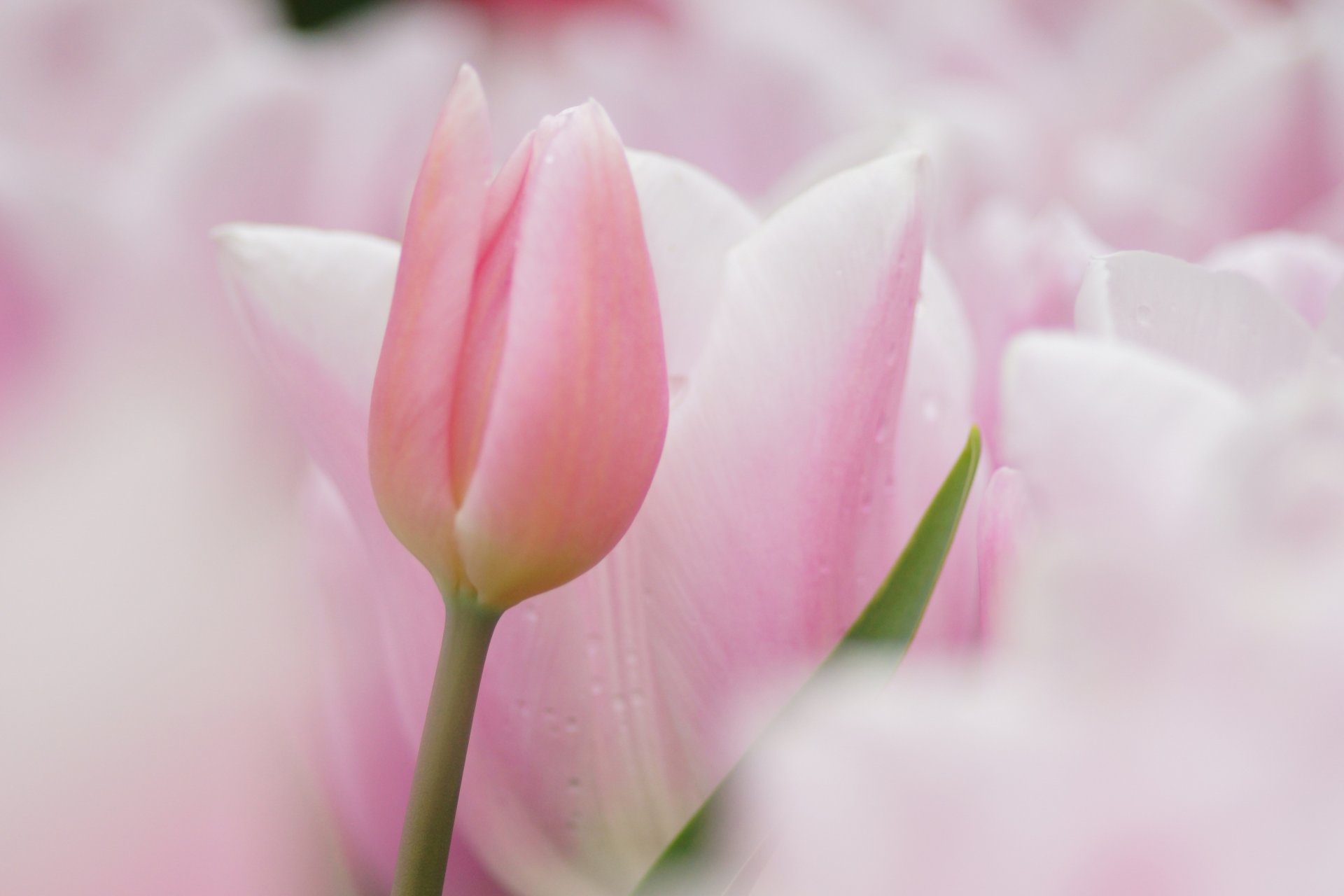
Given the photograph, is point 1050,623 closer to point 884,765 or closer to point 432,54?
point 884,765

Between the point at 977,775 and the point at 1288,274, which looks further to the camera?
the point at 1288,274

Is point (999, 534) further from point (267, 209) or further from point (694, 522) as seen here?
point (267, 209)

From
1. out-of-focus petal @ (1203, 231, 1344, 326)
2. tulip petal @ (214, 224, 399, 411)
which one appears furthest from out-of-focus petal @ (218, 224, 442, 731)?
out-of-focus petal @ (1203, 231, 1344, 326)

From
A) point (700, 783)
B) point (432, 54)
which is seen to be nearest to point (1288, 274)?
point (700, 783)

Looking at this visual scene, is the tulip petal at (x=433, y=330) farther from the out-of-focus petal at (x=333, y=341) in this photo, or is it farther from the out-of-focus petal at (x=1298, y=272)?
the out-of-focus petal at (x=1298, y=272)

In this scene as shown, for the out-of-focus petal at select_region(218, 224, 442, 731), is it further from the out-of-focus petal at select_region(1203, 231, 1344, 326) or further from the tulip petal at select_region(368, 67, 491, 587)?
the out-of-focus petal at select_region(1203, 231, 1344, 326)

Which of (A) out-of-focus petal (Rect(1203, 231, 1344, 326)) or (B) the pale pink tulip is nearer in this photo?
(B) the pale pink tulip

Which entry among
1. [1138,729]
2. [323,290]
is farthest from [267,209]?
[1138,729]
